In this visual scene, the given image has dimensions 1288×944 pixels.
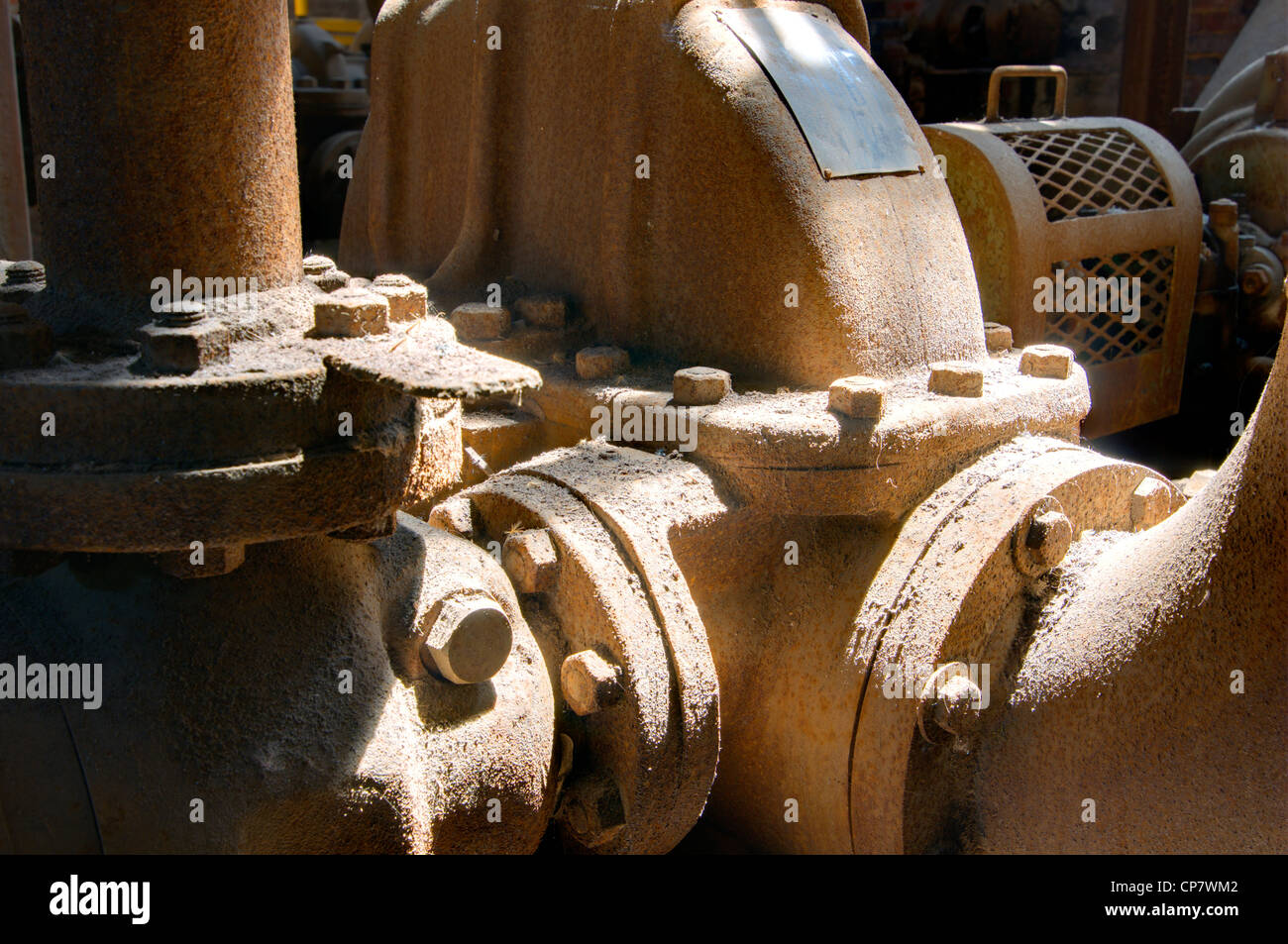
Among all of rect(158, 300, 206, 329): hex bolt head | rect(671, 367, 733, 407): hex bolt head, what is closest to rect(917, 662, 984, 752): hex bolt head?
rect(671, 367, 733, 407): hex bolt head

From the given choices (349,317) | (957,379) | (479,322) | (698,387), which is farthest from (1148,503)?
(349,317)

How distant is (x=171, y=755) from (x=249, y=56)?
0.80m

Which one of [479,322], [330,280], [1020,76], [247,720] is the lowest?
[247,720]

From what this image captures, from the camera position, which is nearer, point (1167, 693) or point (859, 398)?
point (1167, 693)

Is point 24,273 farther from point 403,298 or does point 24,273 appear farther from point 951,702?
point 951,702

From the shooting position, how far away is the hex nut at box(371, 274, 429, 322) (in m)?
1.56

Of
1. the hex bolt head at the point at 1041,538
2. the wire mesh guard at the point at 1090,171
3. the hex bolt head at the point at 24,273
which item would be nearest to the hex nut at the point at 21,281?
the hex bolt head at the point at 24,273

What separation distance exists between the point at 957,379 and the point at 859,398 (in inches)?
9.4

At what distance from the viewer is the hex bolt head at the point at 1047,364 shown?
2250 millimetres

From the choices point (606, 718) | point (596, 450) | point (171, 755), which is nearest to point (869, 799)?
point (606, 718)

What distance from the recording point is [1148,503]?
218 centimetres

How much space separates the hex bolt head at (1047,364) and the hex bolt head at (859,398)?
459mm

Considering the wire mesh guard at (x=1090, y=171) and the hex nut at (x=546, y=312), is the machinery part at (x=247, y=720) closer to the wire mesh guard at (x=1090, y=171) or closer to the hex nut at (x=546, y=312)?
the hex nut at (x=546, y=312)

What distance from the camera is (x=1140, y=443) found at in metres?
4.34
